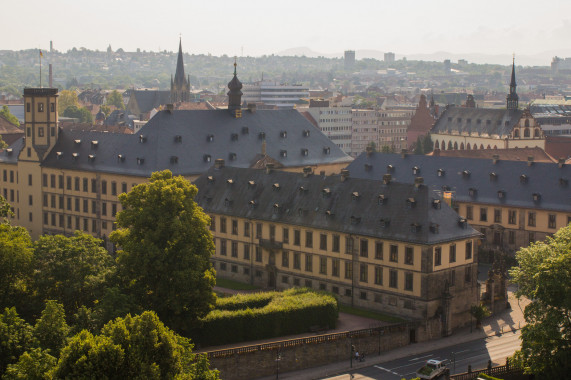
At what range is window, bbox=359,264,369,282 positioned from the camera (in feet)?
335

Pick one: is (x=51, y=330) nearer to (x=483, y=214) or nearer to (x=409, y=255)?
(x=409, y=255)

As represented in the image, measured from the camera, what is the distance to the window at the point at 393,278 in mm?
99444

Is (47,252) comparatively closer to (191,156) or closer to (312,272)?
(312,272)

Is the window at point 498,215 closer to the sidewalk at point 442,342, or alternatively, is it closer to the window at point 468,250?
the sidewalk at point 442,342

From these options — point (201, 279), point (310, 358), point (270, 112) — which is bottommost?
point (310, 358)

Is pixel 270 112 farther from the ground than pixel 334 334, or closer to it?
farther from the ground

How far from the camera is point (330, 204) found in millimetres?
108188

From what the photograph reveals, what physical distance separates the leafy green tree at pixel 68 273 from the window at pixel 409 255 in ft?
93.7

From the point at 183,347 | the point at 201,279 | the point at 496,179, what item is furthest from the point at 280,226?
the point at 183,347

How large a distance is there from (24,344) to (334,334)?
2885 cm

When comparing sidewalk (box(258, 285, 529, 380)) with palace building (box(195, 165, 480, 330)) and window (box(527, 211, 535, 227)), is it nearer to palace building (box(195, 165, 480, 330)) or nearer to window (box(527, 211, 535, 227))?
palace building (box(195, 165, 480, 330))

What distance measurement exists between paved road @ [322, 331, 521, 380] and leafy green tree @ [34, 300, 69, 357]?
78.4 feet

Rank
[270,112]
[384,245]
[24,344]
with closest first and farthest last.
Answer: [24,344], [384,245], [270,112]

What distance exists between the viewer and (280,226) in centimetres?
11075
